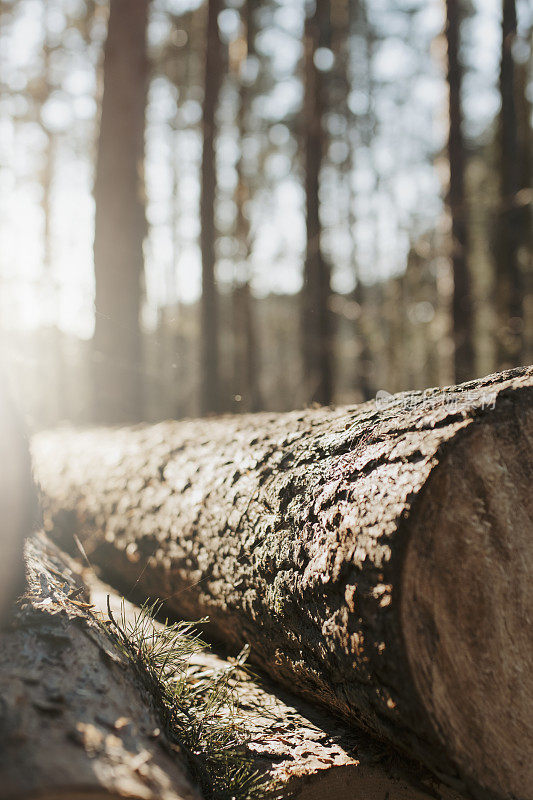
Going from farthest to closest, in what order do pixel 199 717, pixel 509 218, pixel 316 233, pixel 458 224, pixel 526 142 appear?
pixel 526 142 → pixel 316 233 → pixel 509 218 → pixel 458 224 → pixel 199 717

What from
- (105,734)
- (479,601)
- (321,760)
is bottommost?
(321,760)

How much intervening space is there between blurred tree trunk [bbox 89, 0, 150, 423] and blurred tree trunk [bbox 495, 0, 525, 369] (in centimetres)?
566

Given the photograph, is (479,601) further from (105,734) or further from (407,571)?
(105,734)

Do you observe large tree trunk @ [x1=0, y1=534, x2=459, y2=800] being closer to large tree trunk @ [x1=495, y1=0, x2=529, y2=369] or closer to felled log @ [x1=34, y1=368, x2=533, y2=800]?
felled log @ [x1=34, y1=368, x2=533, y2=800]

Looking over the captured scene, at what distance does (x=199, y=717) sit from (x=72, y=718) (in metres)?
0.59

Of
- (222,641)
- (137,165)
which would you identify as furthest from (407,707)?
(137,165)

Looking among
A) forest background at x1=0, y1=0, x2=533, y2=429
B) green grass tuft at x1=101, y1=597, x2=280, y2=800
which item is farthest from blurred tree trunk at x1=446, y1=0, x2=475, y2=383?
green grass tuft at x1=101, y1=597, x2=280, y2=800

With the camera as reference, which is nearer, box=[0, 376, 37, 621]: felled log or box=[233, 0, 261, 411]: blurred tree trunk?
box=[0, 376, 37, 621]: felled log

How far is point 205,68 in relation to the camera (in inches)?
390

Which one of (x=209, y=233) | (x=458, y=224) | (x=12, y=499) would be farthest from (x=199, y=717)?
(x=209, y=233)

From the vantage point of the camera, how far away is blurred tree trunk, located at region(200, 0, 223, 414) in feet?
31.4

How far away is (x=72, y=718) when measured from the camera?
3.91 ft

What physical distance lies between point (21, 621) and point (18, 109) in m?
16.9

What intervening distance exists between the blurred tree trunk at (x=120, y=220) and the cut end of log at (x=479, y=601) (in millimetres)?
5417
